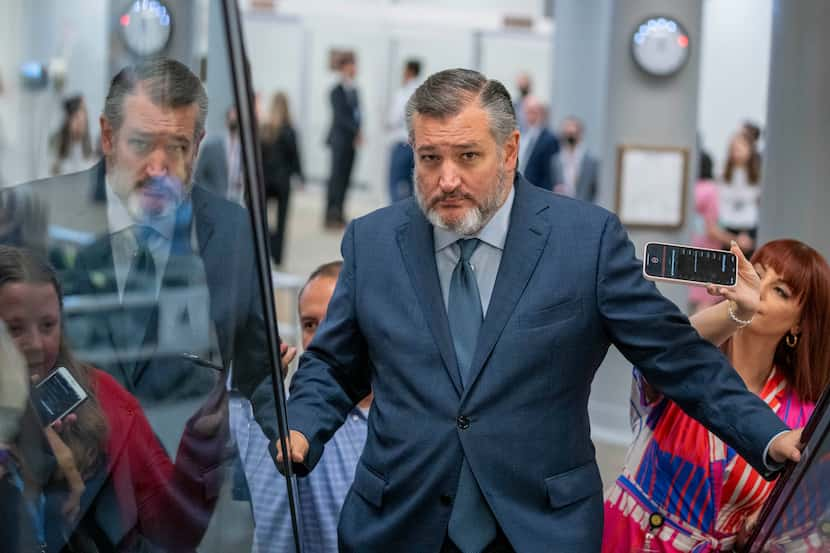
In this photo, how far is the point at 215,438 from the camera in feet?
9.04

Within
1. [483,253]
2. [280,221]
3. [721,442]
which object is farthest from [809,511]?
[280,221]

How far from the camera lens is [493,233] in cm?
288

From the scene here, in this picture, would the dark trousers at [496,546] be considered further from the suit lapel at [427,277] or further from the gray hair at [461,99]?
the gray hair at [461,99]

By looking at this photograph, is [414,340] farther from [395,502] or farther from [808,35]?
[808,35]

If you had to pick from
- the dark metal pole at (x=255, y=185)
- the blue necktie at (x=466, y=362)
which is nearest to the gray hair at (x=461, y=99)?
the blue necktie at (x=466, y=362)

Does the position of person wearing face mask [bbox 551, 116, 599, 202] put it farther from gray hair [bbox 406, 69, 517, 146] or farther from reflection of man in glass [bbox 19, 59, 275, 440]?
reflection of man in glass [bbox 19, 59, 275, 440]

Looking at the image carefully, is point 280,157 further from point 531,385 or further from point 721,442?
point 531,385

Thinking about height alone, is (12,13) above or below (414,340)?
above

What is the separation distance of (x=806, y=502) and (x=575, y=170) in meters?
9.38

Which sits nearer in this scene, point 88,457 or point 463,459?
point 88,457

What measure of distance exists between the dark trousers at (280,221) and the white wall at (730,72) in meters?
6.91

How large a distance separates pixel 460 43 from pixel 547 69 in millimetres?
1670

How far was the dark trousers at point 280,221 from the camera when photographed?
13039 mm

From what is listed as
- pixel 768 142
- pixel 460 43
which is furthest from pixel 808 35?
pixel 460 43
